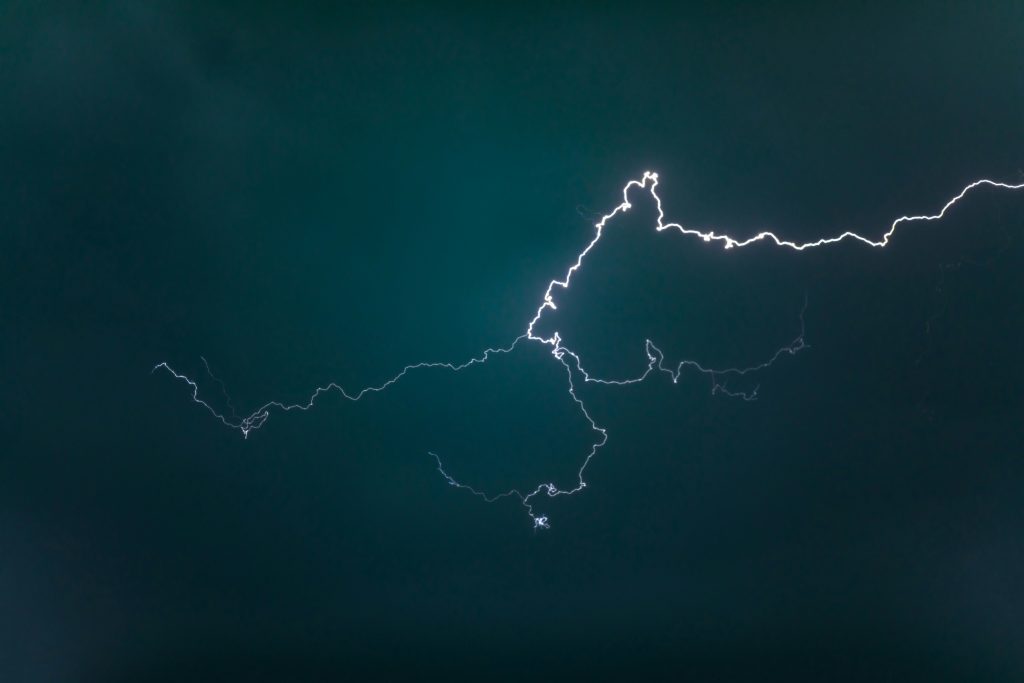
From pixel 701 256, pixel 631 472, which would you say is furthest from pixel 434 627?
pixel 701 256

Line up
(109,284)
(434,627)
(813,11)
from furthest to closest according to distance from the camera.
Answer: (434,627) → (109,284) → (813,11)

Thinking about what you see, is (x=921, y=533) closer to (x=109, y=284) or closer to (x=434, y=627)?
(x=434, y=627)

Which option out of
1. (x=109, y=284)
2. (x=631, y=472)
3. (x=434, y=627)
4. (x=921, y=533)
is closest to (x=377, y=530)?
(x=434, y=627)

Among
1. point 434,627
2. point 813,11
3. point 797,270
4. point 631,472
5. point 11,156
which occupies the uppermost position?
point 813,11

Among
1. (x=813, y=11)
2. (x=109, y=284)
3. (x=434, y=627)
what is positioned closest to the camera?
(x=813, y=11)

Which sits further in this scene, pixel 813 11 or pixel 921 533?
pixel 921 533

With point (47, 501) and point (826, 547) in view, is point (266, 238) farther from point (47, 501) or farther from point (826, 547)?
point (826, 547)

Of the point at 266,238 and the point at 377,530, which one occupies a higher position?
the point at 266,238
